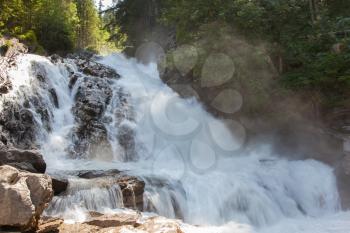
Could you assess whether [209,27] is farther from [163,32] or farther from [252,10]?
[163,32]

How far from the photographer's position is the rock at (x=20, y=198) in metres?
6.30

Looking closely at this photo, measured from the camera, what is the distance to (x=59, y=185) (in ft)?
30.1

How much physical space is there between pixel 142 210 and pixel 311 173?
661 centimetres

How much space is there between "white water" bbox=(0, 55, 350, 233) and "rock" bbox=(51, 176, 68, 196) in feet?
0.65

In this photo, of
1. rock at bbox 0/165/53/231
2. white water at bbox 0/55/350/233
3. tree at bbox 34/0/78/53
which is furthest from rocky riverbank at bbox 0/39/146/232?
tree at bbox 34/0/78/53

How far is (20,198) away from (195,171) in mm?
7610

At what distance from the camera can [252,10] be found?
15.9 metres

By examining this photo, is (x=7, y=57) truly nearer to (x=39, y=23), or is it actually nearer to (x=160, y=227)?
(x=39, y=23)

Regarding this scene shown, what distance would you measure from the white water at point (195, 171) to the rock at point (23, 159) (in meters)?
1.17

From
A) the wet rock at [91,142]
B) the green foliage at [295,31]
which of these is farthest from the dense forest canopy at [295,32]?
the wet rock at [91,142]

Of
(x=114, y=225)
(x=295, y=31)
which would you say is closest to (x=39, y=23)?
(x=295, y=31)

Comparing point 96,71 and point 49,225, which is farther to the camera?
point 96,71

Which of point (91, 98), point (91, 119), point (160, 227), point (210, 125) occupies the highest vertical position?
point (91, 98)

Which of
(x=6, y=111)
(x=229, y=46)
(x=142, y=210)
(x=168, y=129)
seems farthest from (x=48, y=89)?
(x=142, y=210)
